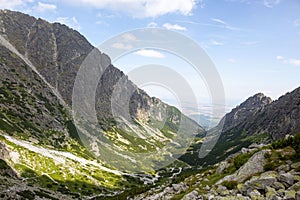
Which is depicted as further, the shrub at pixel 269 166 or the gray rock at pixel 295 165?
the shrub at pixel 269 166

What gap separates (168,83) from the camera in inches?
6580

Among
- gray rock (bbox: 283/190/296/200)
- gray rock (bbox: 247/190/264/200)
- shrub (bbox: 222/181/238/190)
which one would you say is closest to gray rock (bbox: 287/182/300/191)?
gray rock (bbox: 283/190/296/200)

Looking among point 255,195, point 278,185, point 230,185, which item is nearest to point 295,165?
point 278,185

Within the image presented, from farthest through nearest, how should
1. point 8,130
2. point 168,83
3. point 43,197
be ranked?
point 168,83
point 8,130
point 43,197

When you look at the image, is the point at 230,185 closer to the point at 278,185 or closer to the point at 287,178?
the point at 278,185

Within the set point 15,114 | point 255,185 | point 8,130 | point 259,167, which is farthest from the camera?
point 15,114

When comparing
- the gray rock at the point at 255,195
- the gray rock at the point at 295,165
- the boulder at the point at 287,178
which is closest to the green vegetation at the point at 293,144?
the gray rock at the point at 295,165

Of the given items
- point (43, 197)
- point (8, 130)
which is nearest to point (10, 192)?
point (43, 197)

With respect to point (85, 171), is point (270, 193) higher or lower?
higher

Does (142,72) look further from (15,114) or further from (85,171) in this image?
(15,114)

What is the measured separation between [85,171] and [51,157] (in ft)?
66.5

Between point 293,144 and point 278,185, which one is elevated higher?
point 293,144

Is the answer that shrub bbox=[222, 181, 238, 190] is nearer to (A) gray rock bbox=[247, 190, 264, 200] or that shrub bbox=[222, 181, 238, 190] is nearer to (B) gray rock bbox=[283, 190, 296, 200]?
(A) gray rock bbox=[247, 190, 264, 200]

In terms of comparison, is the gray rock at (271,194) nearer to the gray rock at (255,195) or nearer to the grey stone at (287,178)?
the gray rock at (255,195)
